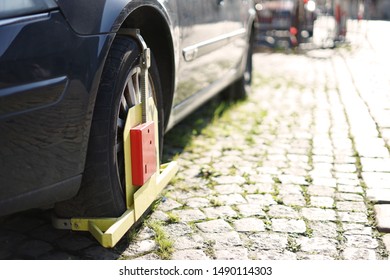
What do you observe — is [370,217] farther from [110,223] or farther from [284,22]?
[284,22]

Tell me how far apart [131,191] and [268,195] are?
3.47 ft

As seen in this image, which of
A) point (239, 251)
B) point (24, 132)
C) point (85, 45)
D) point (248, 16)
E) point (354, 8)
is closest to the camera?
point (24, 132)

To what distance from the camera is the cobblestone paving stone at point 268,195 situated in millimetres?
2768

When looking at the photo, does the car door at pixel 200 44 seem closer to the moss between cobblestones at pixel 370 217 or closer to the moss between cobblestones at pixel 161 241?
the moss between cobblestones at pixel 161 241

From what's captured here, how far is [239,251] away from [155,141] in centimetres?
69

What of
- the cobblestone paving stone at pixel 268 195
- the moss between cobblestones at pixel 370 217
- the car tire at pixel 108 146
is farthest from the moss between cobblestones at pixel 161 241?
the moss between cobblestones at pixel 370 217

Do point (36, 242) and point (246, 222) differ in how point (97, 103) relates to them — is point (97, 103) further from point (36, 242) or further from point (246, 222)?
point (246, 222)

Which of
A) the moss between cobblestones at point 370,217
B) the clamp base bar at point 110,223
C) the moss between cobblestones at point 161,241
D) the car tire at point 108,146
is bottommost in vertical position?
the moss between cobblestones at point 370,217

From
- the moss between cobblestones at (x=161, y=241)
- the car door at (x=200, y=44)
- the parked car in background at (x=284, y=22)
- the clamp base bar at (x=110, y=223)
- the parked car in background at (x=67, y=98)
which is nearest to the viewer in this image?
the parked car in background at (x=67, y=98)

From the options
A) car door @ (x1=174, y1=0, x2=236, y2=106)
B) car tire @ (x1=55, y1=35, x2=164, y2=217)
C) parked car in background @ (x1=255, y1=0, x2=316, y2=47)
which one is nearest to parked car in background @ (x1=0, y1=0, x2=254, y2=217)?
car tire @ (x1=55, y1=35, x2=164, y2=217)

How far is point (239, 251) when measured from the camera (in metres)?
2.75

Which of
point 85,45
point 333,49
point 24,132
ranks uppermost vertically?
point 85,45
